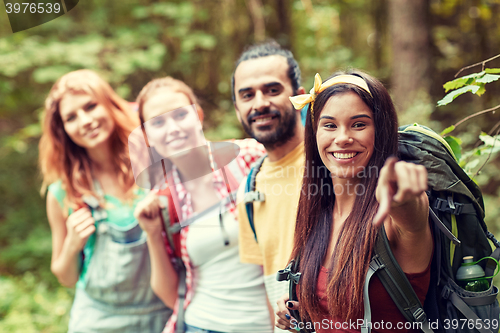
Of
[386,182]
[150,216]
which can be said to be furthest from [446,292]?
[150,216]

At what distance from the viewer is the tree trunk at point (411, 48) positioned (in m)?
4.54

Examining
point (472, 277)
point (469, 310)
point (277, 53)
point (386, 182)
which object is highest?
point (277, 53)

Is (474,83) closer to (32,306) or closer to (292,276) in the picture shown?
(292,276)

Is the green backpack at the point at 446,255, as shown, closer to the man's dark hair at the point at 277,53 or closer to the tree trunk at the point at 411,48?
the man's dark hair at the point at 277,53

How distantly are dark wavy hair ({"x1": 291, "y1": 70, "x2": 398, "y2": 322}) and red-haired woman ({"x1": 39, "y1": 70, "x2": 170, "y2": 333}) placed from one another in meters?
1.36

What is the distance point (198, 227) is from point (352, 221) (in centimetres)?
103

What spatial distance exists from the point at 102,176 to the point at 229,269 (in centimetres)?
119

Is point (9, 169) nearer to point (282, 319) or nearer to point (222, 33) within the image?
point (222, 33)

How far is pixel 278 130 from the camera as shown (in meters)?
1.95

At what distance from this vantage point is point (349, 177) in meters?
1.44

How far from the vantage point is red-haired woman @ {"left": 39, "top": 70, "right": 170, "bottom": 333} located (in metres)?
2.47

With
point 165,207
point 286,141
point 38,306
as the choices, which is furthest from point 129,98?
point 286,141

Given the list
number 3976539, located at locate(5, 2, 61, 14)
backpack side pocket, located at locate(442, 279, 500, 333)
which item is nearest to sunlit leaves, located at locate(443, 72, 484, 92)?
backpack side pocket, located at locate(442, 279, 500, 333)

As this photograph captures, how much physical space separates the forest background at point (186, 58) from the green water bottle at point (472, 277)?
9.61ft
